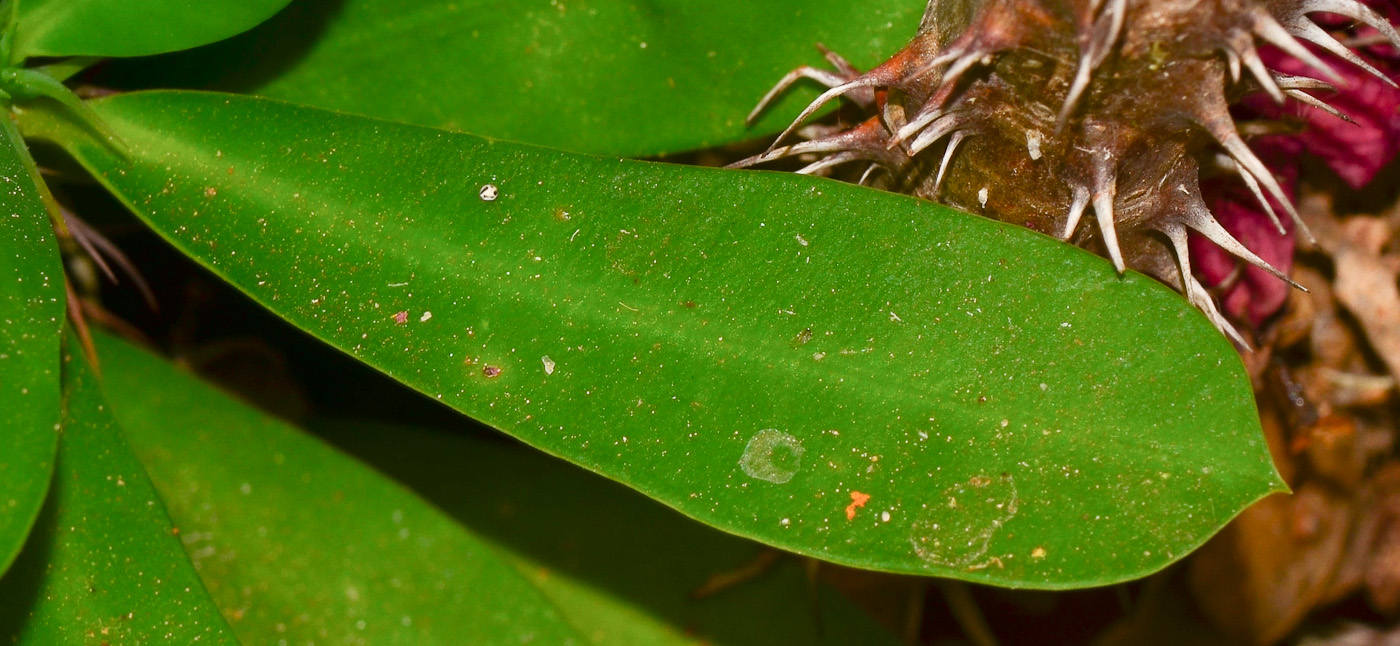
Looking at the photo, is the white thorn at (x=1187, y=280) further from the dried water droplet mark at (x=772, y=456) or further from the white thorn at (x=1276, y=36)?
the dried water droplet mark at (x=772, y=456)

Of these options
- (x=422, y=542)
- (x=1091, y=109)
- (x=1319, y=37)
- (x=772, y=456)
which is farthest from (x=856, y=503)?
(x=422, y=542)

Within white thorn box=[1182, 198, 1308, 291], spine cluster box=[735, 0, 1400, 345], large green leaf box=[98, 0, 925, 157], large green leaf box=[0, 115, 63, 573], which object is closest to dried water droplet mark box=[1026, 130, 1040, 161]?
spine cluster box=[735, 0, 1400, 345]

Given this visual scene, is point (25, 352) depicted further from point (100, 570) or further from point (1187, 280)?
point (1187, 280)

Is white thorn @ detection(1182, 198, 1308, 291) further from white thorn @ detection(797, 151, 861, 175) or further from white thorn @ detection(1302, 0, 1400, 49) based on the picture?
white thorn @ detection(797, 151, 861, 175)

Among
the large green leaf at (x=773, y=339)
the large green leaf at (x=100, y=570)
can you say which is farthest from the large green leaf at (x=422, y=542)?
the large green leaf at (x=773, y=339)

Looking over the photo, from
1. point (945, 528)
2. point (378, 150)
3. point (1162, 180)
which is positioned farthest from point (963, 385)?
point (378, 150)
